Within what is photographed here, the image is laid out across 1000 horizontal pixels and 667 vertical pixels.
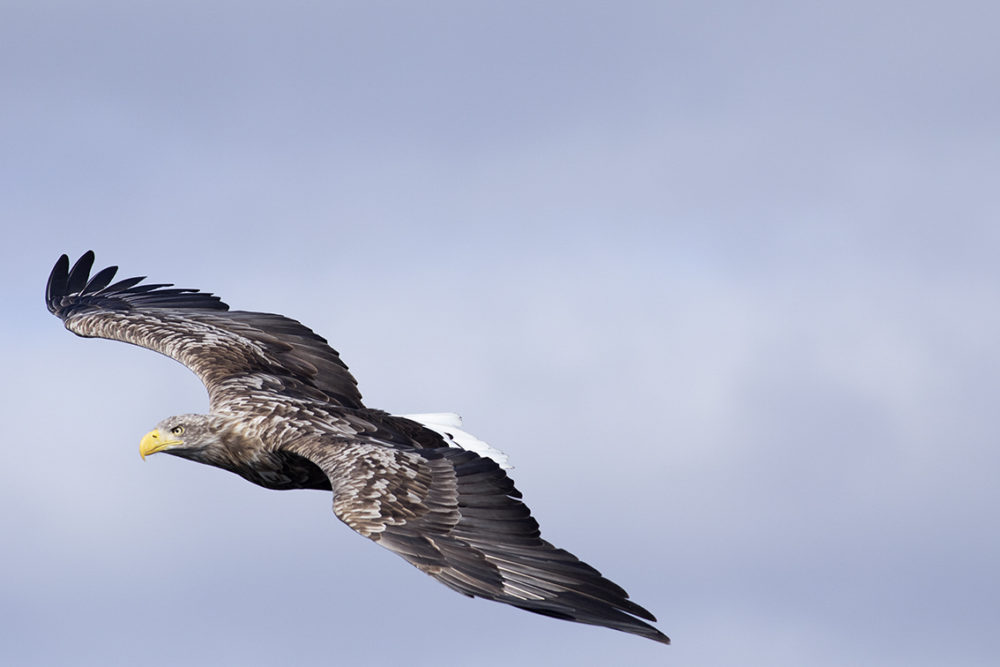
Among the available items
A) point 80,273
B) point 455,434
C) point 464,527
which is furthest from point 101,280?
point 464,527

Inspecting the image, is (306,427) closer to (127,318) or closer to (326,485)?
(326,485)

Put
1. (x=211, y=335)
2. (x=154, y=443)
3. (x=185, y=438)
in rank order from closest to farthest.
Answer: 1. (x=185, y=438)
2. (x=154, y=443)
3. (x=211, y=335)

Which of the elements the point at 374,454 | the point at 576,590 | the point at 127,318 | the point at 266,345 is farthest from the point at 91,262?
the point at 576,590

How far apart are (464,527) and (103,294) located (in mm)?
8415

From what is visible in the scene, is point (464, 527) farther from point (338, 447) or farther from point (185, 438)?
point (185, 438)

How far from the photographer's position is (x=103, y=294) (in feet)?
62.4

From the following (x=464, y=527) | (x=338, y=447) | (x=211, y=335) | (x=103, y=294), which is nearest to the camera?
(x=464, y=527)

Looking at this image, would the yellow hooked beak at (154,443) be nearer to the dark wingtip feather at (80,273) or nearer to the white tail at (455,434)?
the white tail at (455,434)

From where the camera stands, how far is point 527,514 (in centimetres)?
1259

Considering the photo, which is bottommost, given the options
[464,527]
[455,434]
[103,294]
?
[464,527]

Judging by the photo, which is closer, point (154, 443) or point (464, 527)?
point (464, 527)

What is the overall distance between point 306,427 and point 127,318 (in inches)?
175

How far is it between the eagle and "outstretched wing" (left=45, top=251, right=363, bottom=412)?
21mm

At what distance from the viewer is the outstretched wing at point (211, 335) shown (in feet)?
51.9
